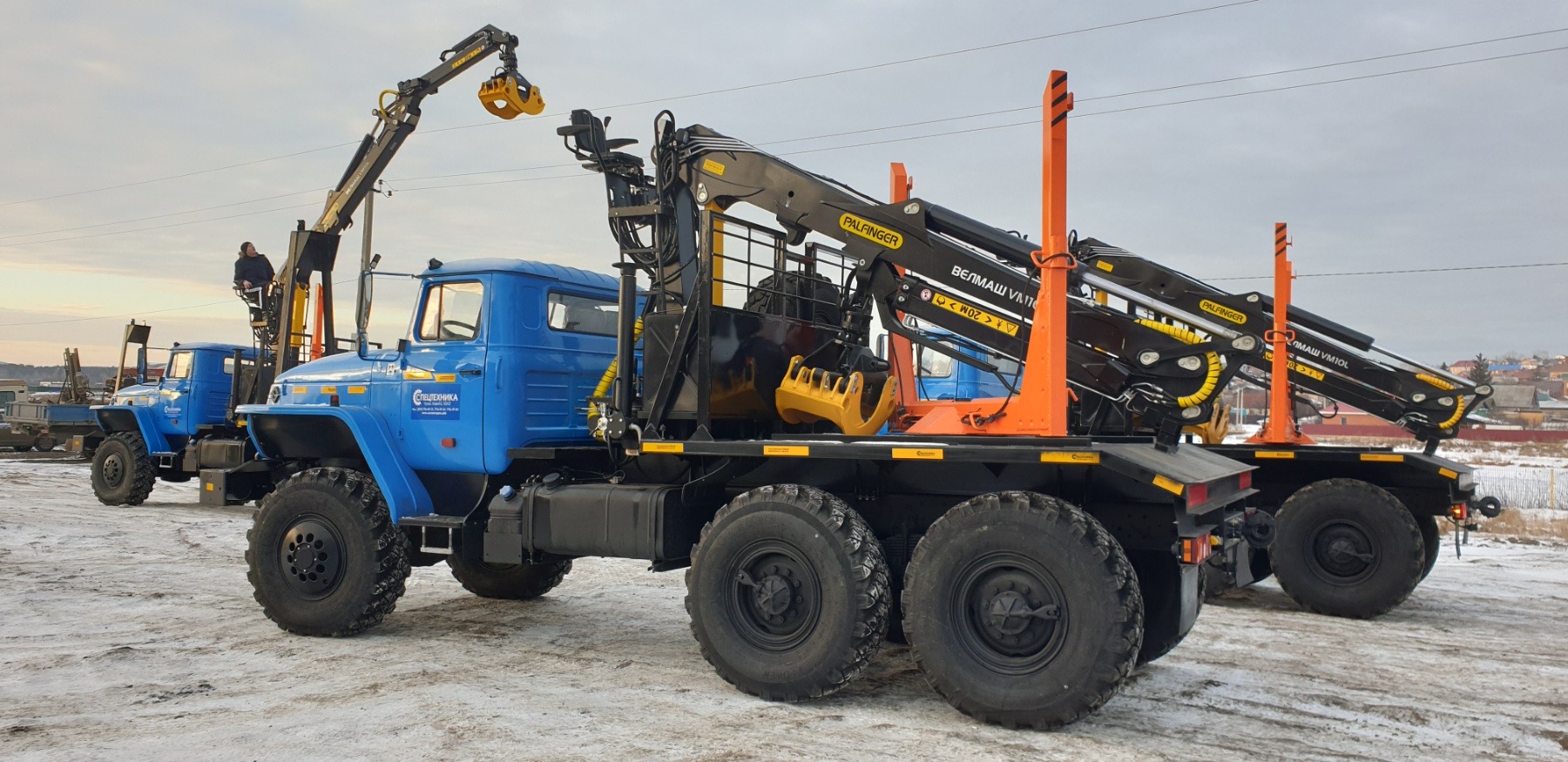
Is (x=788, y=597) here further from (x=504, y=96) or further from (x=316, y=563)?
(x=504, y=96)

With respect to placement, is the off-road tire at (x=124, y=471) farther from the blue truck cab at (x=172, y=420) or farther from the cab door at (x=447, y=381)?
the cab door at (x=447, y=381)

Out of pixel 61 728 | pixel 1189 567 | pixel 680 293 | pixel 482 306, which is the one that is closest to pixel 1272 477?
pixel 1189 567

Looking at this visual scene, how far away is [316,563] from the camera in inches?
327

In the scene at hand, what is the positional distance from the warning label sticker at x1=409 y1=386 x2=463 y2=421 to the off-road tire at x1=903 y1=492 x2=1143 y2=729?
3.84 metres

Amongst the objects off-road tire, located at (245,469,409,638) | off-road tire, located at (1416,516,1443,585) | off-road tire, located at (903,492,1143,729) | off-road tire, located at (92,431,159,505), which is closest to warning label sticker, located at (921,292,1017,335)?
off-road tire, located at (903,492,1143,729)

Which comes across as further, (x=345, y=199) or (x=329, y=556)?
(x=345, y=199)

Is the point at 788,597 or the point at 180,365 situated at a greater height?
the point at 180,365

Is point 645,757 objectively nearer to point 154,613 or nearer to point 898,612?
point 898,612

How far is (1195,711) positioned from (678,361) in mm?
3790

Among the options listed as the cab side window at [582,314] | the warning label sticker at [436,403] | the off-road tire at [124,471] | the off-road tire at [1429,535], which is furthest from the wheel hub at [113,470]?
the off-road tire at [1429,535]

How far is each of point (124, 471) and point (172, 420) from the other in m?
1.11

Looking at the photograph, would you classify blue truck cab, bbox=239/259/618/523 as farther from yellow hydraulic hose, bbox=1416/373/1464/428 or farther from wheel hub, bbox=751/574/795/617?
yellow hydraulic hose, bbox=1416/373/1464/428

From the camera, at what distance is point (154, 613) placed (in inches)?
349

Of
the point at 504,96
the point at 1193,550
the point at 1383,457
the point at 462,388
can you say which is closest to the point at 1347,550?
the point at 1383,457
